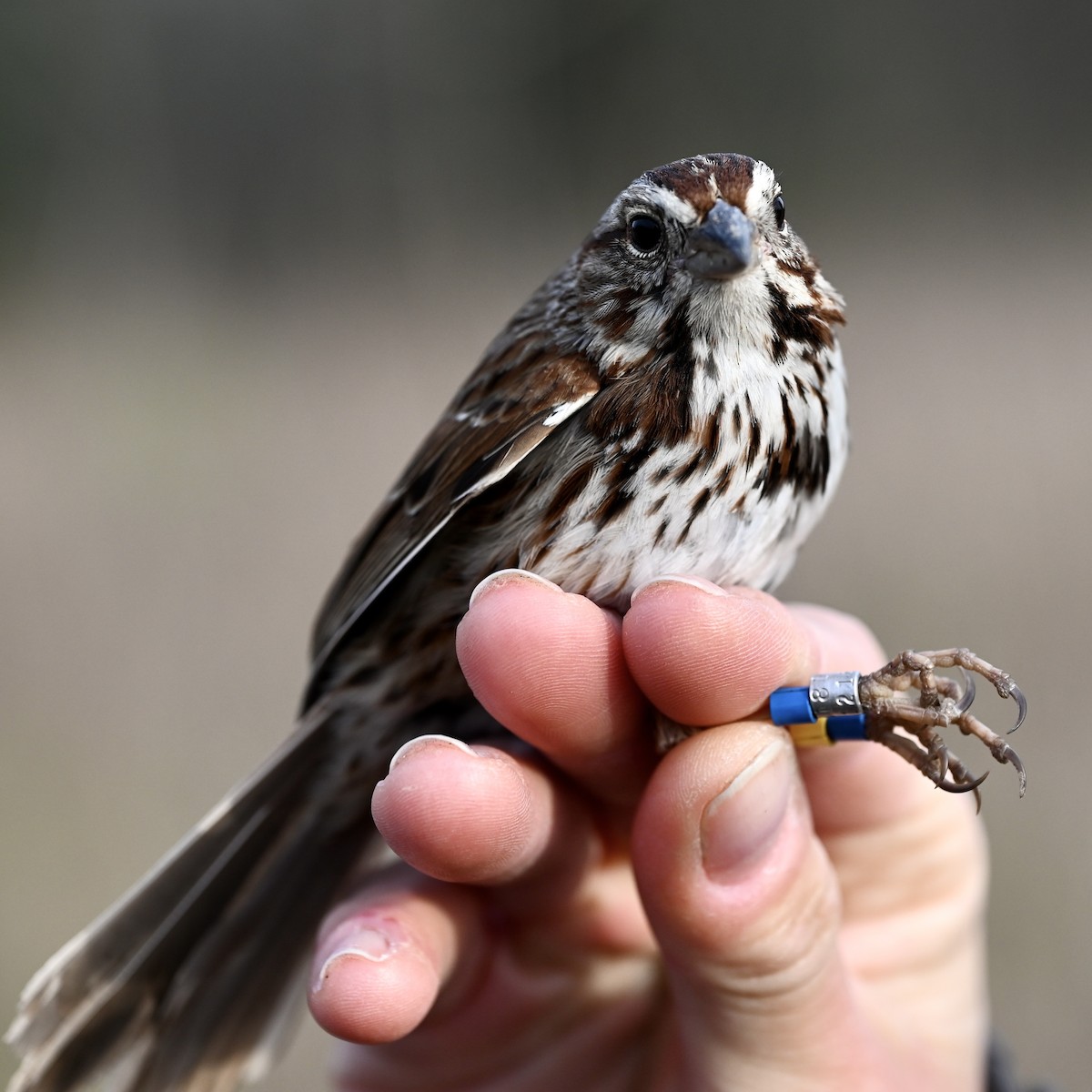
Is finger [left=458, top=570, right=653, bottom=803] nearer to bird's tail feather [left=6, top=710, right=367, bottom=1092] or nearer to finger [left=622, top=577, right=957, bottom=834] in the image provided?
finger [left=622, top=577, right=957, bottom=834]

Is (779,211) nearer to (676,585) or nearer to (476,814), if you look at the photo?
(676,585)

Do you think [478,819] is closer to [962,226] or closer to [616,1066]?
[616,1066]

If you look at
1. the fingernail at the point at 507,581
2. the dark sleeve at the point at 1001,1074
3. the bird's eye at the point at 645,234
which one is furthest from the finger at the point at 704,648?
the dark sleeve at the point at 1001,1074

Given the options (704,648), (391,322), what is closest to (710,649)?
(704,648)

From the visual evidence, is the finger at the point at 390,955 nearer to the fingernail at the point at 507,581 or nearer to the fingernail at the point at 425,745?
the fingernail at the point at 425,745

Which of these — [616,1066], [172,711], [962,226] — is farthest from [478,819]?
[962,226]

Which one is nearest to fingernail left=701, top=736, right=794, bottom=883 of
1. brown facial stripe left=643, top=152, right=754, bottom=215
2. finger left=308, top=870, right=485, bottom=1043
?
finger left=308, top=870, right=485, bottom=1043
